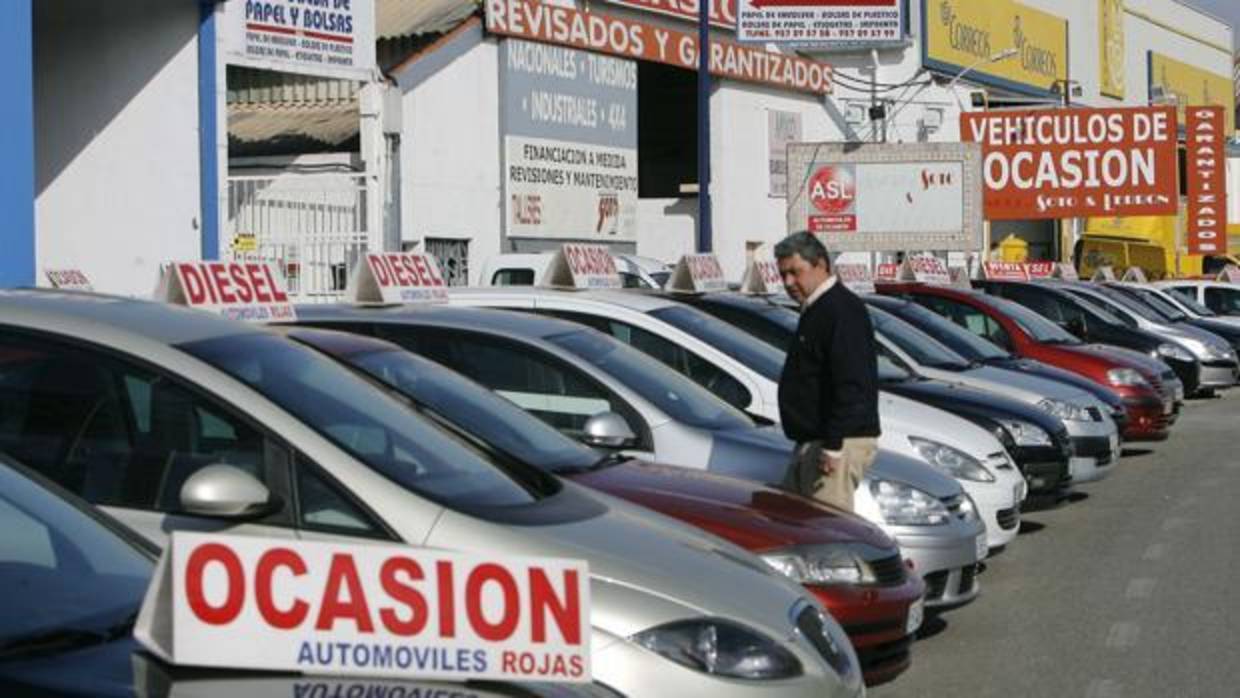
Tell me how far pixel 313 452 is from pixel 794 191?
20248 millimetres

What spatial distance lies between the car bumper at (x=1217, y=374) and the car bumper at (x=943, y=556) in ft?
55.9

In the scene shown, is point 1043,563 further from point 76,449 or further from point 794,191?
point 794,191

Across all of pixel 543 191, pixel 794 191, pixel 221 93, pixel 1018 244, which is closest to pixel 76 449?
pixel 221 93

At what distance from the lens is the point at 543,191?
28125 millimetres

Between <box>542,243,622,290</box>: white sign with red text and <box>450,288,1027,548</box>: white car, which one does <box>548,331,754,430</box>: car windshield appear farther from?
<box>542,243,622,290</box>: white sign with red text

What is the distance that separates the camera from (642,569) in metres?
5.54

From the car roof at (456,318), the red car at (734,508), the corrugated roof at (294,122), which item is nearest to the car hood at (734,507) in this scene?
the red car at (734,508)

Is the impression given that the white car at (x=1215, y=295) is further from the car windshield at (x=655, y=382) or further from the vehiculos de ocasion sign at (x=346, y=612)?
the vehiculos de ocasion sign at (x=346, y=612)

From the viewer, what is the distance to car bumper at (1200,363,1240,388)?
25.1 meters

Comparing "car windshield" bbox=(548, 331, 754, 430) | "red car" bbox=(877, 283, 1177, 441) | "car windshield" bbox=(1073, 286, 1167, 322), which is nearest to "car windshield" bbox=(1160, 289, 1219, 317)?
"car windshield" bbox=(1073, 286, 1167, 322)

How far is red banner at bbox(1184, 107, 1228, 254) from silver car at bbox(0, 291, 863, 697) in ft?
154

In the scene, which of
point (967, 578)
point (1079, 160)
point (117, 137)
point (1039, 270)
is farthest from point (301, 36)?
point (1079, 160)

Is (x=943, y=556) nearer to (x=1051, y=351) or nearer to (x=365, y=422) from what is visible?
(x=365, y=422)

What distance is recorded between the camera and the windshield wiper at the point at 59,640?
393 cm
